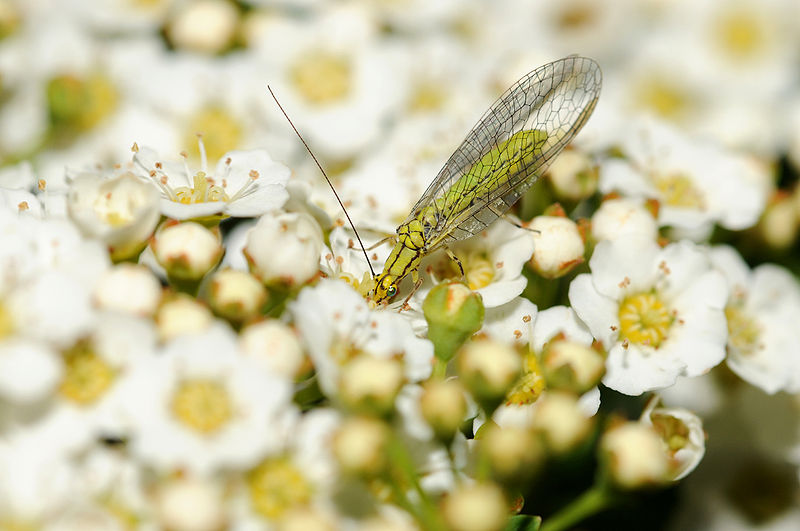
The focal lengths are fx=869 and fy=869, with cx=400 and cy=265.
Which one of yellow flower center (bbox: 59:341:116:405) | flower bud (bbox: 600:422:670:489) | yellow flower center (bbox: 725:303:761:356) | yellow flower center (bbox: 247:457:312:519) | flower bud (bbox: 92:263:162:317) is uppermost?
flower bud (bbox: 92:263:162:317)

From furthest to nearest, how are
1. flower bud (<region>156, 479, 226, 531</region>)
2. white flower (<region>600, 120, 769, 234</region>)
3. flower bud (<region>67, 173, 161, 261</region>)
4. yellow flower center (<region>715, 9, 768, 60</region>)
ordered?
yellow flower center (<region>715, 9, 768, 60</region>)
white flower (<region>600, 120, 769, 234</region>)
flower bud (<region>67, 173, 161, 261</region>)
flower bud (<region>156, 479, 226, 531</region>)

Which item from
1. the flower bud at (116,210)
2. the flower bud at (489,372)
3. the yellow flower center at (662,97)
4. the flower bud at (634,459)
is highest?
the flower bud at (116,210)

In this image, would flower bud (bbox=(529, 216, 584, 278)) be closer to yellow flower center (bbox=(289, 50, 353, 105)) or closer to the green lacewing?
the green lacewing

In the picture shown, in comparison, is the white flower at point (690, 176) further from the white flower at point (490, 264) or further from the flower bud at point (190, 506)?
the flower bud at point (190, 506)

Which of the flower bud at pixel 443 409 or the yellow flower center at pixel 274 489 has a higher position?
the flower bud at pixel 443 409

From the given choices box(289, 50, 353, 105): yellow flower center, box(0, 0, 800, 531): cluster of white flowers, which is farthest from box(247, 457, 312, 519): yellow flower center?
box(289, 50, 353, 105): yellow flower center

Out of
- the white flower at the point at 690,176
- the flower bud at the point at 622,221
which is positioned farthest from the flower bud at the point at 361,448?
the white flower at the point at 690,176

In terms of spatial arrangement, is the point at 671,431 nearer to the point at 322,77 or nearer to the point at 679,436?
the point at 679,436
